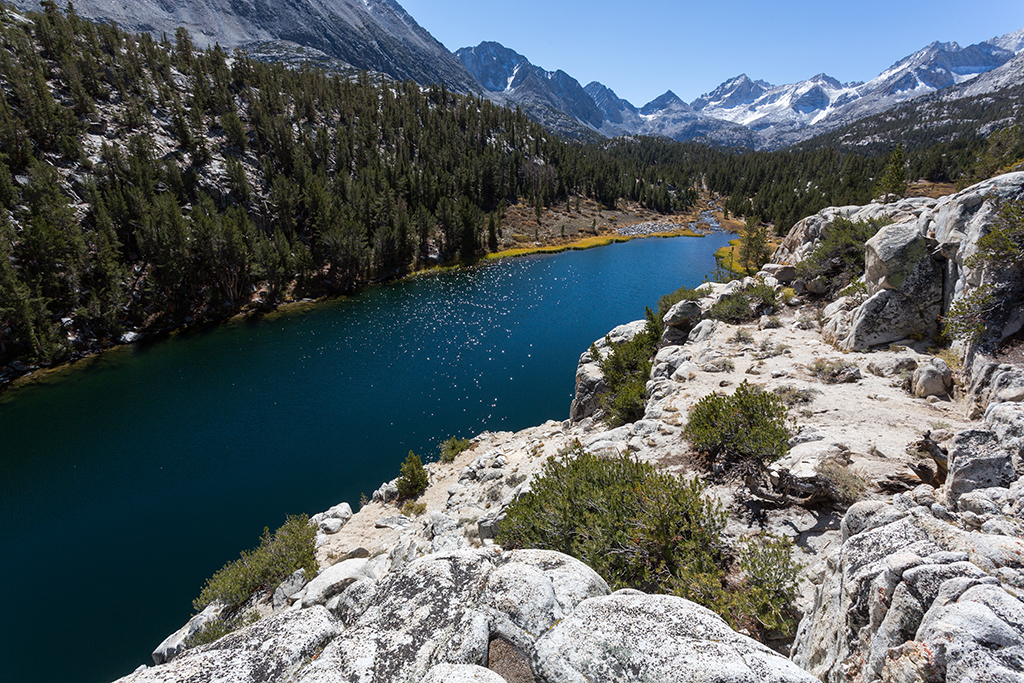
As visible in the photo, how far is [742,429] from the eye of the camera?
11.2 m

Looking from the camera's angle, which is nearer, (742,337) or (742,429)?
(742,429)

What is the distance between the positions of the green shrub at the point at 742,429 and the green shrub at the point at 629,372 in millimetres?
7475

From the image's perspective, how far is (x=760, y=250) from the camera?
64188 millimetres

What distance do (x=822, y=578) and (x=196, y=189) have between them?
9001cm

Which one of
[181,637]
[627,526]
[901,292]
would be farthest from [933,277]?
[181,637]

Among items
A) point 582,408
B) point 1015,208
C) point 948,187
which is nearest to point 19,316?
point 582,408

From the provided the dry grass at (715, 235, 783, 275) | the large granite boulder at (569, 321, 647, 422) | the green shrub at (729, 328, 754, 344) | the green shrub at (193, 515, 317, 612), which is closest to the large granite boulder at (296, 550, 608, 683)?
the green shrub at (193, 515, 317, 612)

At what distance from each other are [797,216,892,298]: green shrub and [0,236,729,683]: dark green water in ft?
64.5

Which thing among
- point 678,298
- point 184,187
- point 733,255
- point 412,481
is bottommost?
point 412,481

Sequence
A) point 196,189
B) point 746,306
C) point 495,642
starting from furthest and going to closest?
point 196,189 → point 746,306 → point 495,642

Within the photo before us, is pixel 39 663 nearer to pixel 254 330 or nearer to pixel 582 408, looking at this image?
pixel 582 408

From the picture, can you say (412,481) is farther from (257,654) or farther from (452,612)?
(257,654)

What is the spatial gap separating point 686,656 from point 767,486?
7.53 m

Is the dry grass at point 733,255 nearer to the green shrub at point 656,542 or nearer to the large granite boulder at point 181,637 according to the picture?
the green shrub at point 656,542
